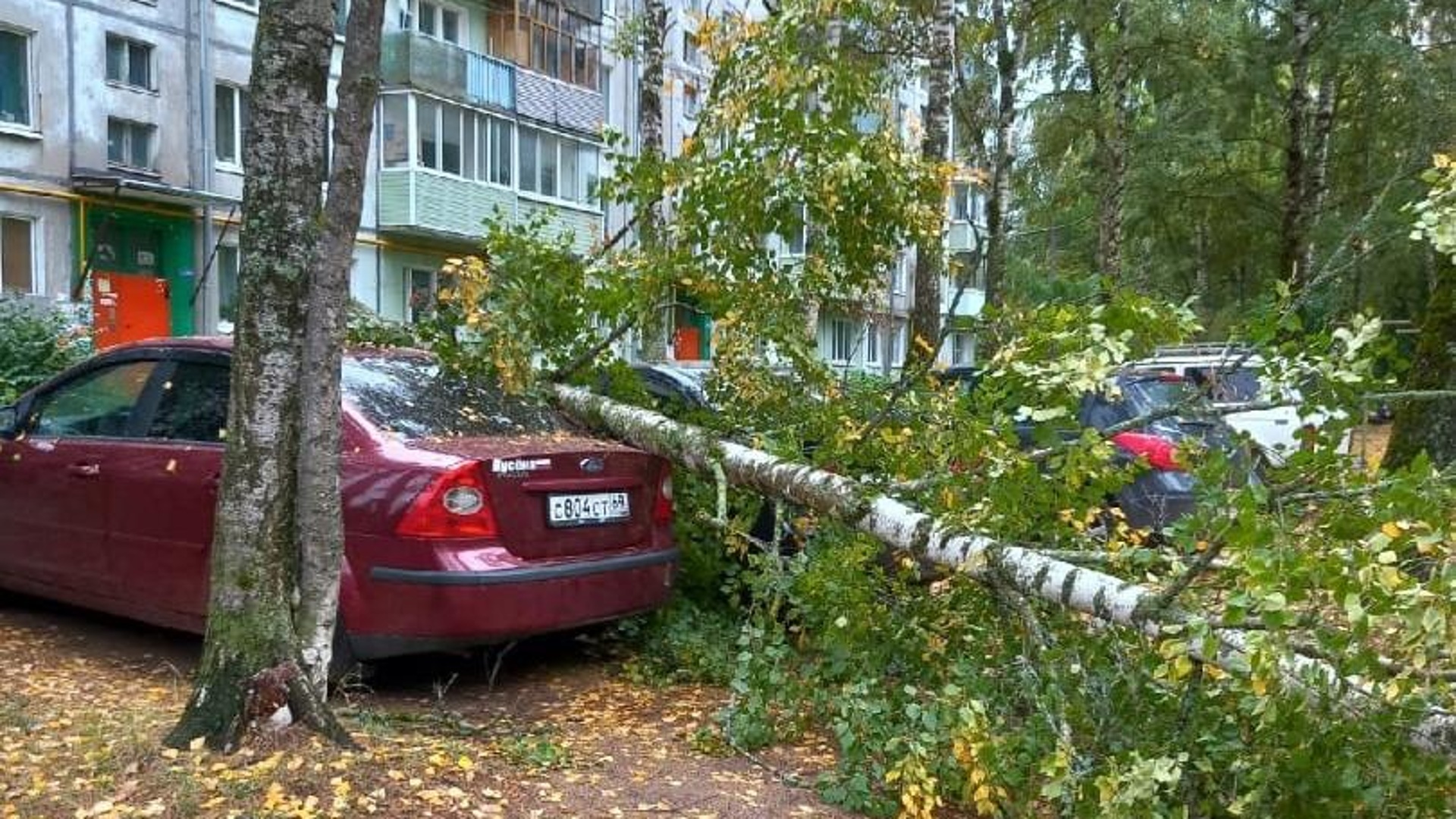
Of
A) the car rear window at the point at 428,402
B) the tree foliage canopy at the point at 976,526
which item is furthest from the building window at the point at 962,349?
the car rear window at the point at 428,402

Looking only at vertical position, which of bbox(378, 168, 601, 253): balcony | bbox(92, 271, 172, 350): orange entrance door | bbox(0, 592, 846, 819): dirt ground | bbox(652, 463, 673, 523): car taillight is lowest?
bbox(0, 592, 846, 819): dirt ground

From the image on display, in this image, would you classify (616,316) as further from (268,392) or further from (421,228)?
(421,228)

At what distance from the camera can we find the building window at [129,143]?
70.8ft

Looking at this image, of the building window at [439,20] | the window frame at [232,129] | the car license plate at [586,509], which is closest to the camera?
the car license plate at [586,509]

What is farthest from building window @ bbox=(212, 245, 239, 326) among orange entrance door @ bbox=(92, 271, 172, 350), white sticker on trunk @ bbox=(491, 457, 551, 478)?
white sticker on trunk @ bbox=(491, 457, 551, 478)

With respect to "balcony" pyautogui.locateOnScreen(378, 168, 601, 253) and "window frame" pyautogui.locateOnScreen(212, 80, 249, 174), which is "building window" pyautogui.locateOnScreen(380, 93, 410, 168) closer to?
"balcony" pyautogui.locateOnScreen(378, 168, 601, 253)

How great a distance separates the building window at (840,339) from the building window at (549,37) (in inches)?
870

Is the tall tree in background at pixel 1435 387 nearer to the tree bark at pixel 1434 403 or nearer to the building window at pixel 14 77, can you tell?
the tree bark at pixel 1434 403

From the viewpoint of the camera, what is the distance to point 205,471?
5.06m

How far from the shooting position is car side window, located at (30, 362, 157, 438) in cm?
557

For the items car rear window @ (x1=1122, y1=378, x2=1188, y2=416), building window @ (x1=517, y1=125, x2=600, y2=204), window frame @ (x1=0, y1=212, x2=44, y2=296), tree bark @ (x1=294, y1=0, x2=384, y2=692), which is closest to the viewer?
tree bark @ (x1=294, y1=0, x2=384, y2=692)

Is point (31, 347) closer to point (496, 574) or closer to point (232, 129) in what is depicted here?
point (496, 574)

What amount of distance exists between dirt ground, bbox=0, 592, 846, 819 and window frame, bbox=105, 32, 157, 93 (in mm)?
18724

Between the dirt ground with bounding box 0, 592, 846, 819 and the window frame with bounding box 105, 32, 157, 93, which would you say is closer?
the dirt ground with bounding box 0, 592, 846, 819
